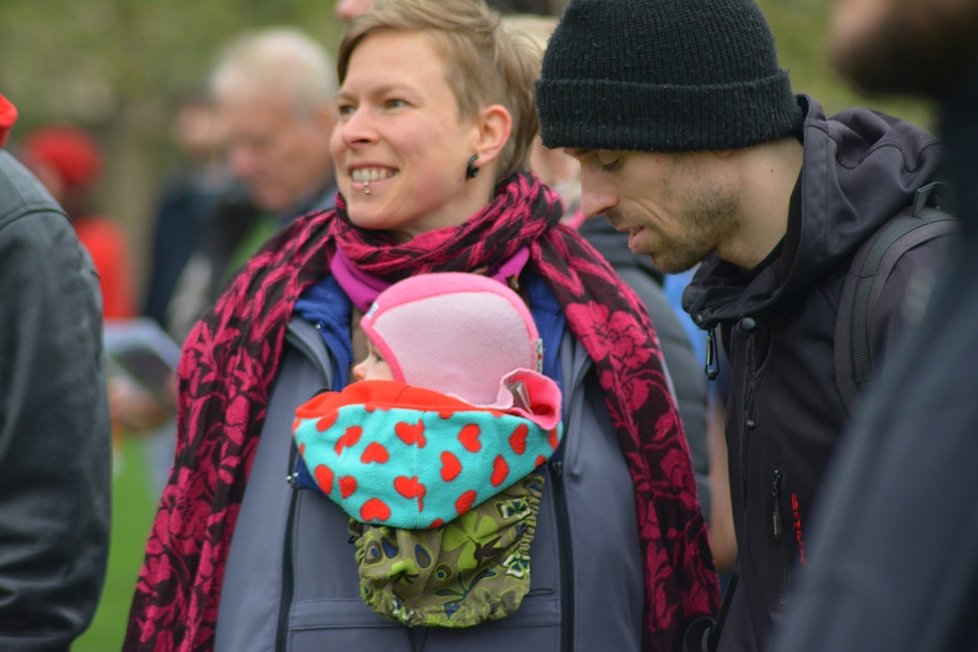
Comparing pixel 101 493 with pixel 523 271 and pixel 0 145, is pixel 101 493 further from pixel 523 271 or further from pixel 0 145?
pixel 523 271

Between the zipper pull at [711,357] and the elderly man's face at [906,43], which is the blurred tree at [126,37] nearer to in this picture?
the zipper pull at [711,357]

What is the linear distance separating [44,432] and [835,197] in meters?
1.62

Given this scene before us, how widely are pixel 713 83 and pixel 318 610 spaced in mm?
1294

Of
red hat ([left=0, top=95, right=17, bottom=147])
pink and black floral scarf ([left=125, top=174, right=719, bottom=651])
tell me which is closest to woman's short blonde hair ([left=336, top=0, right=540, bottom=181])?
pink and black floral scarf ([left=125, top=174, right=719, bottom=651])

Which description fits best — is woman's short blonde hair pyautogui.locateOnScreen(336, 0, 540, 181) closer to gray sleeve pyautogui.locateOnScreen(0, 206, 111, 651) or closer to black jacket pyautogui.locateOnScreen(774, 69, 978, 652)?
gray sleeve pyautogui.locateOnScreen(0, 206, 111, 651)

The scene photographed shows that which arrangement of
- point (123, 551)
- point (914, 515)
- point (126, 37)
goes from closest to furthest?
point (914, 515)
point (123, 551)
point (126, 37)

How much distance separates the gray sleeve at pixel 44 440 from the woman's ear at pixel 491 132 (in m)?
0.92

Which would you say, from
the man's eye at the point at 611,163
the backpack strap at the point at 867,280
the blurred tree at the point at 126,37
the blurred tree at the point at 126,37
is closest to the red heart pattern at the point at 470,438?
the man's eye at the point at 611,163

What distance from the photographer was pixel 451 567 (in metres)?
2.77

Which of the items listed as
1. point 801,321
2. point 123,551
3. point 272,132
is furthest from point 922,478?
point 123,551

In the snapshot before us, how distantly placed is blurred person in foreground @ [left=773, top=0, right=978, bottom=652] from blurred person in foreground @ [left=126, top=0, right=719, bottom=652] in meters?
1.47

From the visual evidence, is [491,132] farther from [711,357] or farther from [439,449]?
[439,449]

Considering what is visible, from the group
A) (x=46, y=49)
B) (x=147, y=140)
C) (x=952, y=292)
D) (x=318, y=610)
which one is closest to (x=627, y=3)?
(x=318, y=610)

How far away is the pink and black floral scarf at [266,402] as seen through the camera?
9.93ft
